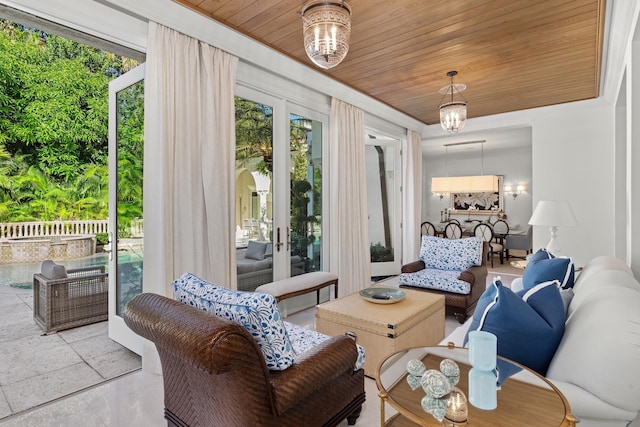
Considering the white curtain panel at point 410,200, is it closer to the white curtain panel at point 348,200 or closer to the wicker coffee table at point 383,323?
the white curtain panel at point 348,200

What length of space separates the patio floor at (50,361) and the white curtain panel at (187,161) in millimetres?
746

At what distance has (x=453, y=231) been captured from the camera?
28.7 feet

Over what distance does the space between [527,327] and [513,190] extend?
9.06 metres

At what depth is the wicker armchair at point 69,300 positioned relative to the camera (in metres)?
3.37

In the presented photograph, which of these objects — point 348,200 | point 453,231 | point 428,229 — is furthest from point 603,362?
point 428,229

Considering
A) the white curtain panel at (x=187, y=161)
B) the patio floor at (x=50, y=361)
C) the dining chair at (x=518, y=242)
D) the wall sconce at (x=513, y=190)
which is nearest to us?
the patio floor at (x=50, y=361)

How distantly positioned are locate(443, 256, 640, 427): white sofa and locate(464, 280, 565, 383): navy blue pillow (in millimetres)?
46

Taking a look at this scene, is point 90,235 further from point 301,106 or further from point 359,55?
point 359,55

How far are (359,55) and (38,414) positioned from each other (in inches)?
150

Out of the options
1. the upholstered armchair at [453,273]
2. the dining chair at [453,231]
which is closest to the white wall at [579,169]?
the upholstered armchair at [453,273]

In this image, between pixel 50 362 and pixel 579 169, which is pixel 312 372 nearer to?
pixel 50 362

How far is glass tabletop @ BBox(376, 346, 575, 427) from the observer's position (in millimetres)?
1168

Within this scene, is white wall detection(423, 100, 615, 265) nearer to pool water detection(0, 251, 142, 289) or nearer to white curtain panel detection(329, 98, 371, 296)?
white curtain panel detection(329, 98, 371, 296)

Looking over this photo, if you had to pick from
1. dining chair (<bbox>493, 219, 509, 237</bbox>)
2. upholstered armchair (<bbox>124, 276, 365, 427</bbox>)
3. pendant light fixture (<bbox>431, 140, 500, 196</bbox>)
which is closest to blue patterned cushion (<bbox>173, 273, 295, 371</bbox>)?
upholstered armchair (<bbox>124, 276, 365, 427</bbox>)
